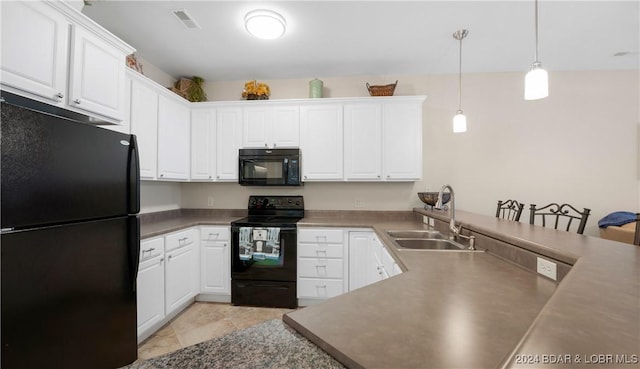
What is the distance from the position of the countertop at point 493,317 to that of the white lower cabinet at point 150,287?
1876mm

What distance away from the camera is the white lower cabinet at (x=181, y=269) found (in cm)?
237

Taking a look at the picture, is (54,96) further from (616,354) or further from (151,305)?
(616,354)

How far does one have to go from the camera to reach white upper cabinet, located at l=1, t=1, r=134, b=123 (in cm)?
129

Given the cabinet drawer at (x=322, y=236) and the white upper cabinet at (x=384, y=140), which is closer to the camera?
the cabinet drawer at (x=322, y=236)

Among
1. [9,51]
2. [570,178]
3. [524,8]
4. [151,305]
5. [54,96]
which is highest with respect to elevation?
[524,8]

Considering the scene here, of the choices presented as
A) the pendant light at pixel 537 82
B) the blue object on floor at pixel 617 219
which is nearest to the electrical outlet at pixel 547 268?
the pendant light at pixel 537 82

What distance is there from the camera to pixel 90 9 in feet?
6.80

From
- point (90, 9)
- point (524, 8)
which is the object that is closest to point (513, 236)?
point (524, 8)

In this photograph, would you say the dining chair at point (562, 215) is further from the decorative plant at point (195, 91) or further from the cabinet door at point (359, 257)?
the decorative plant at point (195, 91)

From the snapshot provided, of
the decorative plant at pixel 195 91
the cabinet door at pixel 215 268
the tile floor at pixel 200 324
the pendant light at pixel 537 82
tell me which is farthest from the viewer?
the decorative plant at pixel 195 91

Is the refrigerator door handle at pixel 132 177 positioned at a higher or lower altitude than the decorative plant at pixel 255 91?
lower

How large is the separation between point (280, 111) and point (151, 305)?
2293mm

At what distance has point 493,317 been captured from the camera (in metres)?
0.74

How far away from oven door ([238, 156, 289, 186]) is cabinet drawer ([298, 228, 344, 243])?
660mm
